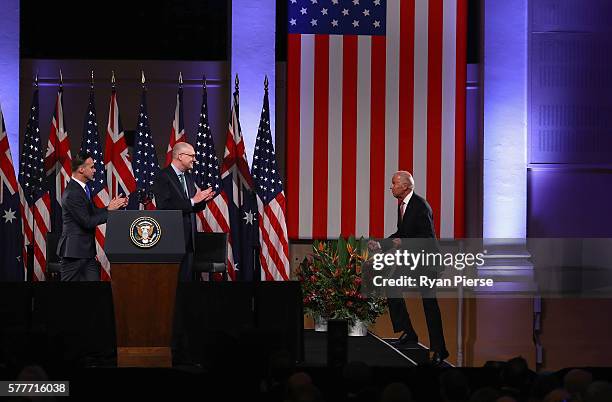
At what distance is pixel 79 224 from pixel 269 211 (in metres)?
2.42

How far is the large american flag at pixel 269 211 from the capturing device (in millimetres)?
9477

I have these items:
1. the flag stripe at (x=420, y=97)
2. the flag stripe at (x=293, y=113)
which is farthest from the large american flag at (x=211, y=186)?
the flag stripe at (x=420, y=97)

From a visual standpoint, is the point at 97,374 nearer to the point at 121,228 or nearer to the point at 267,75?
the point at 121,228

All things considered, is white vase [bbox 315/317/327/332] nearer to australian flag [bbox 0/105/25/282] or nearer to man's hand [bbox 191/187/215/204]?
man's hand [bbox 191/187/215/204]

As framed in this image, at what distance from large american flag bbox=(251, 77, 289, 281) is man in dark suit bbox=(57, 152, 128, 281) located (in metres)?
2.06

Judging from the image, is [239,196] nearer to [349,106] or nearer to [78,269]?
[349,106]

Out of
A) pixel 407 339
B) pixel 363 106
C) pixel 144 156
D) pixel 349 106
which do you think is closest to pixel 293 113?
pixel 349 106

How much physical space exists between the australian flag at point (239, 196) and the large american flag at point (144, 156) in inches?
27.8

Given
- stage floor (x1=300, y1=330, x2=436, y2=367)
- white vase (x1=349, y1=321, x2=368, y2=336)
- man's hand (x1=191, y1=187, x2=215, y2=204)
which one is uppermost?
man's hand (x1=191, y1=187, x2=215, y2=204)

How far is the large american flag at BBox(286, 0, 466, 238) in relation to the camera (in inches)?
392

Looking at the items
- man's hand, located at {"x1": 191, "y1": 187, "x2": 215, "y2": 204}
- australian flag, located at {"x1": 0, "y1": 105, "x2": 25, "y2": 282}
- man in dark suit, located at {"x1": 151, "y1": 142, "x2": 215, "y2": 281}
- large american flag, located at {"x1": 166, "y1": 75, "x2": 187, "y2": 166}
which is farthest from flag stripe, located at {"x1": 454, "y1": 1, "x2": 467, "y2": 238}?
australian flag, located at {"x1": 0, "y1": 105, "x2": 25, "y2": 282}

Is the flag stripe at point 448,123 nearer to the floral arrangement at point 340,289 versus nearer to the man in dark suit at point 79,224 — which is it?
the floral arrangement at point 340,289

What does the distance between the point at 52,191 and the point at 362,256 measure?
3.08 meters

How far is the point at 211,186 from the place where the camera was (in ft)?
31.1
